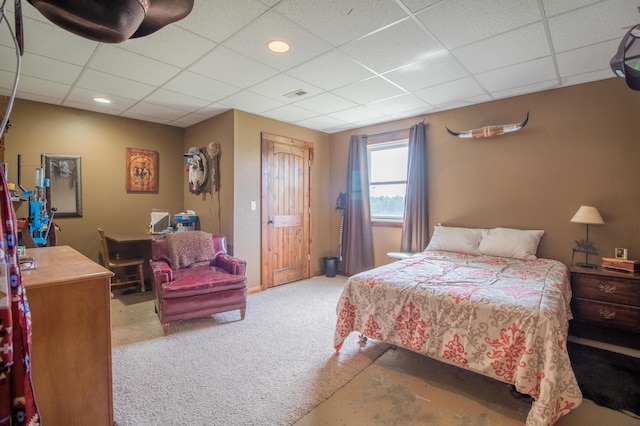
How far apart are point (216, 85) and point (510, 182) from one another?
361 centimetres

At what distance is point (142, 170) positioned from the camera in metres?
4.80

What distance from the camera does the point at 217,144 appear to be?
444 centimetres

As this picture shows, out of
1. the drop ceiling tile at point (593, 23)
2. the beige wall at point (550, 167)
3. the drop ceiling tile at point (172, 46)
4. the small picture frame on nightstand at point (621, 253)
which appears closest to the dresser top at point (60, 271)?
the drop ceiling tile at point (172, 46)

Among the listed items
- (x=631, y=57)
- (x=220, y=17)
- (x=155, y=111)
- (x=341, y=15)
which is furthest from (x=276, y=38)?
(x=155, y=111)

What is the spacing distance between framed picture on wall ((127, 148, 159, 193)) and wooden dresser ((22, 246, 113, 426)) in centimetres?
339

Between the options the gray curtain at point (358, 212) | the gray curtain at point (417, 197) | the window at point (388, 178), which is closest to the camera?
the gray curtain at point (417, 197)

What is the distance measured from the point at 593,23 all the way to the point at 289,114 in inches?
129

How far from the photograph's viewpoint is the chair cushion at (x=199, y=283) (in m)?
2.99

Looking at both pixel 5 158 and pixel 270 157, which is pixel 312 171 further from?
pixel 5 158

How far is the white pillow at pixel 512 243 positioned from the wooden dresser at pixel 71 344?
11.9ft

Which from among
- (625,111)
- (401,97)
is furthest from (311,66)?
(625,111)

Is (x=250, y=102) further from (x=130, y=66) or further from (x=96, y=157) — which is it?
(x=96, y=157)

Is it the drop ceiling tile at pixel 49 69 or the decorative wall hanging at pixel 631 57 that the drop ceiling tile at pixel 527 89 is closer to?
the decorative wall hanging at pixel 631 57

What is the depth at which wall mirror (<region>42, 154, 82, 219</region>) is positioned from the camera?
4.03 meters
